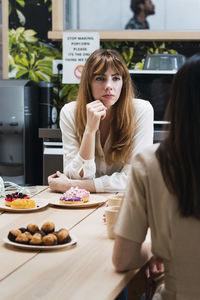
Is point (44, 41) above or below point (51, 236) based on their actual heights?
above

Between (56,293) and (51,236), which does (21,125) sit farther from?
(56,293)

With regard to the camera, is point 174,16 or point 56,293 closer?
point 56,293

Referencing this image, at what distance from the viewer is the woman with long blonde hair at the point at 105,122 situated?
2.22 m

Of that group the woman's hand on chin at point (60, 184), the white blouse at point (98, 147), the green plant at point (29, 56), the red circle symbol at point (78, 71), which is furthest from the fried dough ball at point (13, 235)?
the green plant at point (29, 56)

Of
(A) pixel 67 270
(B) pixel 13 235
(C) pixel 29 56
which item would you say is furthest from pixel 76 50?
(A) pixel 67 270

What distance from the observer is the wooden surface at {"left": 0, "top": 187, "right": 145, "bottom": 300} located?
104cm

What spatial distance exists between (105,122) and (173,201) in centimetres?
139

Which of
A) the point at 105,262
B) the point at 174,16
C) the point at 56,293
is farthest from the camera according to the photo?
the point at 174,16

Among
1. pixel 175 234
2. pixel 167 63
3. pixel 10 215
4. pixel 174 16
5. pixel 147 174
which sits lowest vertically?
pixel 10 215

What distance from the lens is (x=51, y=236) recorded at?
1324mm

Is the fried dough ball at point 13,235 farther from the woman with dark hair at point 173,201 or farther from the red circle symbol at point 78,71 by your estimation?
the red circle symbol at point 78,71

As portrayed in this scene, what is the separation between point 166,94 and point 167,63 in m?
0.28

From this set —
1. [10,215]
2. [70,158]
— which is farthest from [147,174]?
[70,158]

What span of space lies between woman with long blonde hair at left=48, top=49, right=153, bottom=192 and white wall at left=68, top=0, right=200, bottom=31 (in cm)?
154
